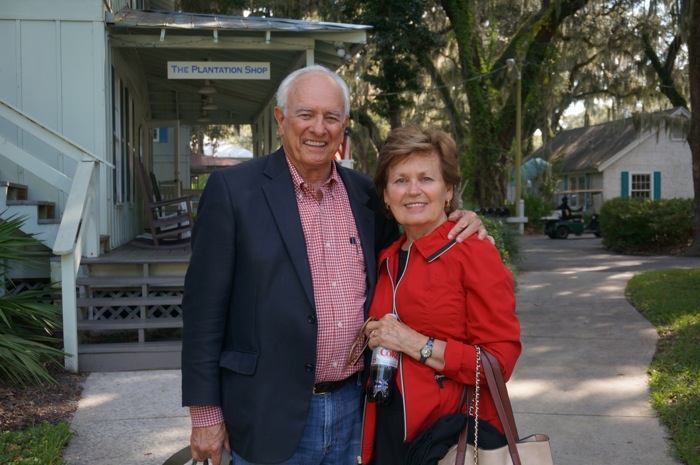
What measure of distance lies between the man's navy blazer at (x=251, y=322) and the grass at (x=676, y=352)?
3.11 meters

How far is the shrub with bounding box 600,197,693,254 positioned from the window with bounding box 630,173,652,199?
1756cm

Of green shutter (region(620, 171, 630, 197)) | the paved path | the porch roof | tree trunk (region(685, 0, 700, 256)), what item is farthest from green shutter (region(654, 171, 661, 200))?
the porch roof

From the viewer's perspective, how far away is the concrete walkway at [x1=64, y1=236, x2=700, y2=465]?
194 inches

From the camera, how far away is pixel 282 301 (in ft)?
8.45

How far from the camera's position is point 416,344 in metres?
2.53

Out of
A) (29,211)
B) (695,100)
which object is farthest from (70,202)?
(695,100)

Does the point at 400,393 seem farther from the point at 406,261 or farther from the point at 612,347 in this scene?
the point at 612,347

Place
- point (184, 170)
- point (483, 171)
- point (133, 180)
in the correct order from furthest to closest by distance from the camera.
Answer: point (184, 170) → point (483, 171) → point (133, 180)

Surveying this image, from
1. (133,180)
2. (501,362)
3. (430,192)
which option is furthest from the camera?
(133,180)

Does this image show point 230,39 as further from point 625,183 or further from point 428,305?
point 625,183

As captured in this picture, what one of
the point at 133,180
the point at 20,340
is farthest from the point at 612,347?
the point at 133,180

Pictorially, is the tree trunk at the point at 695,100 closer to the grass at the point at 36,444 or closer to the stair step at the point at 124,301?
the stair step at the point at 124,301

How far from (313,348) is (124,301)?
17.1 feet

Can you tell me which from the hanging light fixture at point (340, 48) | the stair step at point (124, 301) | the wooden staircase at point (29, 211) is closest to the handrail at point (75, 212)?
the wooden staircase at point (29, 211)
